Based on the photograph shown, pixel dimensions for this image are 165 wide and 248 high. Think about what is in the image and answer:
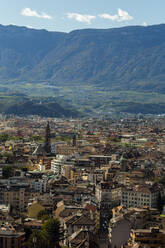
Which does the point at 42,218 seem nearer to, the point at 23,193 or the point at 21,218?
the point at 21,218

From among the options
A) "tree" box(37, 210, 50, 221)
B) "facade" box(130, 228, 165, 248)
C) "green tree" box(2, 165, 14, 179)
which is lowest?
"tree" box(37, 210, 50, 221)

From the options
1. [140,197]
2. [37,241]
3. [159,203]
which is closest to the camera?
[37,241]

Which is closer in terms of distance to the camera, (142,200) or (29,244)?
(29,244)

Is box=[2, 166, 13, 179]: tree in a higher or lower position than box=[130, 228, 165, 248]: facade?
higher

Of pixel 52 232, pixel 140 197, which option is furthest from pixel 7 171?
pixel 52 232

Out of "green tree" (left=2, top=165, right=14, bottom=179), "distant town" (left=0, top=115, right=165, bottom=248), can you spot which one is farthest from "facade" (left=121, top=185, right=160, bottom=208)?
"green tree" (left=2, top=165, right=14, bottom=179)

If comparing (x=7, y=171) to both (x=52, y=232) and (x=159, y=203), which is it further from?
(x=52, y=232)

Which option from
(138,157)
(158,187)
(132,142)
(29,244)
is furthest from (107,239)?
(132,142)

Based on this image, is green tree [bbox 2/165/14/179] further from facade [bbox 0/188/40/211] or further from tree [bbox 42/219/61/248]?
tree [bbox 42/219/61/248]
